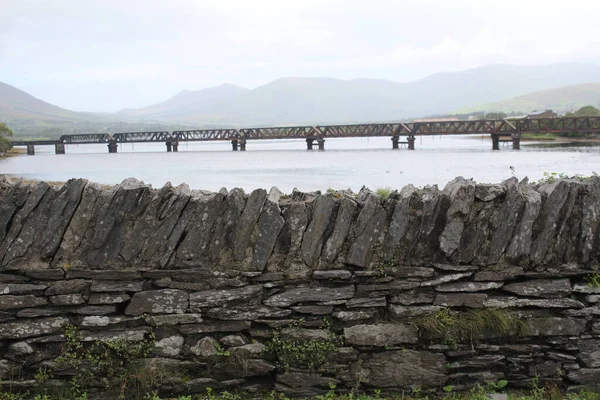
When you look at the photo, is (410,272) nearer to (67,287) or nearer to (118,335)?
(118,335)

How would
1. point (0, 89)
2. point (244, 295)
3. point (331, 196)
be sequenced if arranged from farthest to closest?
point (0, 89) < point (331, 196) < point (244, 295)

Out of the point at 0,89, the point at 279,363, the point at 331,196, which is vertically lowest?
the point at 279,363

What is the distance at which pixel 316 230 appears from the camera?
19.8 ft

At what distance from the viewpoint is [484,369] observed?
5.99m

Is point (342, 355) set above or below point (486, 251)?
below

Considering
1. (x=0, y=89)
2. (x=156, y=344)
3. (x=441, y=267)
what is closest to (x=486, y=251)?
(x=441, y=267)

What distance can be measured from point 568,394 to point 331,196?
338 centimetres

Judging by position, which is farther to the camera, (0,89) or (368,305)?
(0,89)

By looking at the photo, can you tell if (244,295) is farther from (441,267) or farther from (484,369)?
(484,369)

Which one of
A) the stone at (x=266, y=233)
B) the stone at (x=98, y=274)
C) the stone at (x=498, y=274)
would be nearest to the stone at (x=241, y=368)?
the stone at (x=266, y=233)

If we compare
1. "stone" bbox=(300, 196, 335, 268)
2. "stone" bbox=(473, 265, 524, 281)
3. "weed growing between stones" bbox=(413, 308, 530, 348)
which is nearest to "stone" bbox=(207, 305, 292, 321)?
"stone" bbox=(300, 196, 335, 268)

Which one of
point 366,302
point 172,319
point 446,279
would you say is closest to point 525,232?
point 446,279

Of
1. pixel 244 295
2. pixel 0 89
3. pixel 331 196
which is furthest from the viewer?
pixel 0 89

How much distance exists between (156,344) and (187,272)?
2.76 ft
